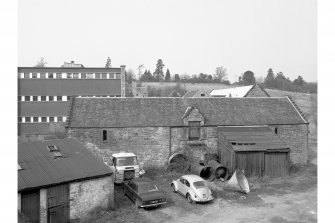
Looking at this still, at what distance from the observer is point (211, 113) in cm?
2702

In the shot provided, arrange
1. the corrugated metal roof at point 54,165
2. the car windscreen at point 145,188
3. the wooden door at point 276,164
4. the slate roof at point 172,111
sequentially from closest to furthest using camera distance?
1. the corrugated metal roof at point 54,165
2. the car windscreen at point 145,188
3. the wooden door at point 276,164
4. the slate roof at point 172,111

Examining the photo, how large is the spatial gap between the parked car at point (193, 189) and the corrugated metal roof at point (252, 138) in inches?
221

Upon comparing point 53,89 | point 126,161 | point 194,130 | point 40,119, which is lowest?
point 126,161

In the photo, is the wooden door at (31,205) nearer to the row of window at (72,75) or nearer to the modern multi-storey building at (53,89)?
the modern multi-storey building at (53,89)

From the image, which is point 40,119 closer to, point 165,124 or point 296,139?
point 165,124

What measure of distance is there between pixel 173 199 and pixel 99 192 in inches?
188

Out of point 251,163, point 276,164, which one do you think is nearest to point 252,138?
point 251,163

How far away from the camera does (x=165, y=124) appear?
2516 cm

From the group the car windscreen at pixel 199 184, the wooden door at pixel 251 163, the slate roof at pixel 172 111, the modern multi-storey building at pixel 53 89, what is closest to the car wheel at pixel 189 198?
the car windscreen at pixel 199 184

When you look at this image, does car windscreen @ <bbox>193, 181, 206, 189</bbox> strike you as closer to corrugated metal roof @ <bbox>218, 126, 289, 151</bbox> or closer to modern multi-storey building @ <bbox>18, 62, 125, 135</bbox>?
corrugated metal roof @ <bbox>218, 126, 289, 151</bbox>

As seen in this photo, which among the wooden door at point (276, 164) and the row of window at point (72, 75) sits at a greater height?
the row of window at point (72, 75)

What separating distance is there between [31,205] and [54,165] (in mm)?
2234

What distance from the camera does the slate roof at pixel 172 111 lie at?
82.5 feet
